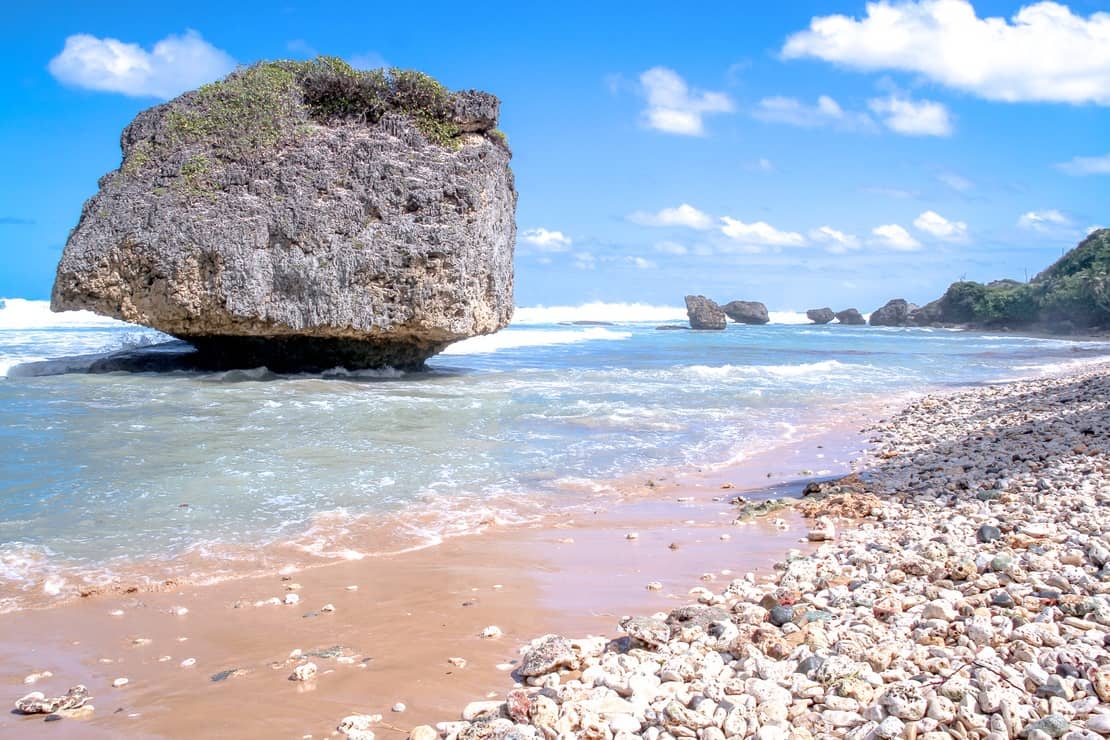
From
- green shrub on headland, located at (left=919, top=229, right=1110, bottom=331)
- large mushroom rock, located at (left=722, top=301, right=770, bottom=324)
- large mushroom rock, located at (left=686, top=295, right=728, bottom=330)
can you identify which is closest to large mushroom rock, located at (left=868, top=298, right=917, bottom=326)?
green shrub on headland, located at (left=919, top=229, right=1110, bottom=331)

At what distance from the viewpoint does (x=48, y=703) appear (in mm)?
3381

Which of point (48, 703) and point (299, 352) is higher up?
point (299, 352)

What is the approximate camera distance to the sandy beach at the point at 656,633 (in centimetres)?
294

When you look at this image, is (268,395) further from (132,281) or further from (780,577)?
(780,577)

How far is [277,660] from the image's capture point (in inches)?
152

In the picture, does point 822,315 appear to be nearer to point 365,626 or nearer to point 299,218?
point 299,218

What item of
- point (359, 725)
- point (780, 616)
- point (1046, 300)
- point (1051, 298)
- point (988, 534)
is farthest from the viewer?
point (1046, 300)

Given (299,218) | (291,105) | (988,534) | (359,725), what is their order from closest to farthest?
1. (359,725)
2. (988,534)
3. (299,218)
4. (291,105)

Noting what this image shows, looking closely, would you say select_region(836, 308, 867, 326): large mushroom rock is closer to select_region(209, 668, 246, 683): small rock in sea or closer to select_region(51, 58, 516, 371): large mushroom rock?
select_region(51, 58, 516, 371): large mushroom rock

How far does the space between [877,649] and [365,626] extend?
2512 millimetres

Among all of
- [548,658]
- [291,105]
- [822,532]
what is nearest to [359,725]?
[548,658]

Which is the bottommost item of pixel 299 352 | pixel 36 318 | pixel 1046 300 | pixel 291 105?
pixel 299 352

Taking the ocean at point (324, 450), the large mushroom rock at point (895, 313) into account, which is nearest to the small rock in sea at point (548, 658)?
the ocean at point (324, 450)

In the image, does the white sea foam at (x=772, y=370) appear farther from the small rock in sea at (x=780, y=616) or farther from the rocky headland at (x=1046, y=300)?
the rocky headland at (x=1046, y=300)
